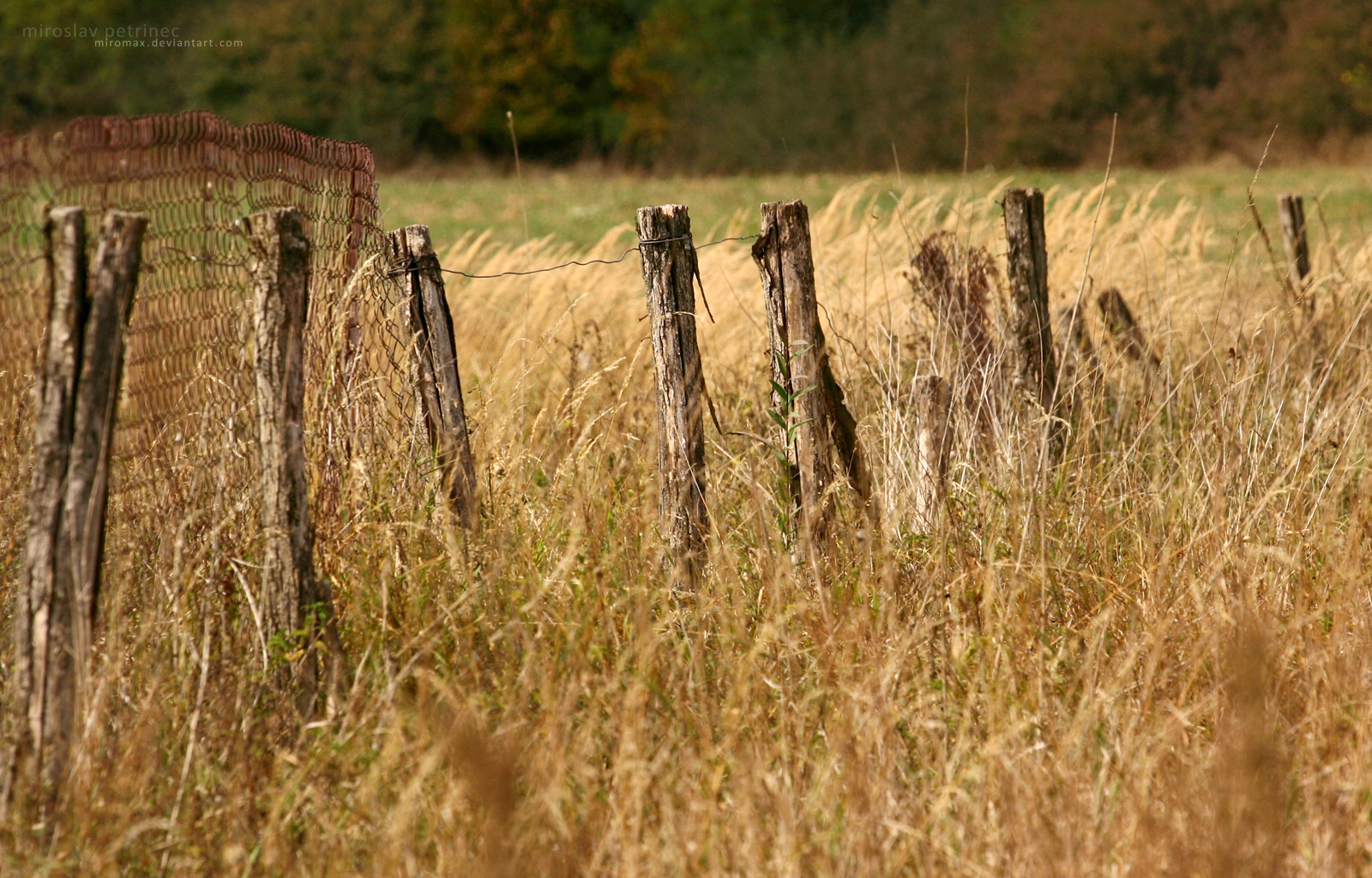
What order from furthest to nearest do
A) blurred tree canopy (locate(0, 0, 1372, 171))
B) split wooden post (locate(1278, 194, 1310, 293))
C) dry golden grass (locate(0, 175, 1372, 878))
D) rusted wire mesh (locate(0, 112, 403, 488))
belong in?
blurred tree canopy (locate(0, 0, 1372, 171)) < split wooden post (locate(1278, 194, 1310, 293)) < rusted wire mesh (locate(0, 112, 403, 488)) < dry golden grass (locate(0, 175, 1372, 878))

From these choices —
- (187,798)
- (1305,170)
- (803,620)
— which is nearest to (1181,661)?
(803,620)

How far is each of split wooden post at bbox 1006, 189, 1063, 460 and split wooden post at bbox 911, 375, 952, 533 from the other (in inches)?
33.7

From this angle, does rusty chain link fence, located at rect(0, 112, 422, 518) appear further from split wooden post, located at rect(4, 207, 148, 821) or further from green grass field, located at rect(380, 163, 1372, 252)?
green grass field, located at rect(380, 163, 1372, 252)

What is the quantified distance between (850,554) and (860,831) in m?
1.24

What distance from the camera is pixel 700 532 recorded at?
10.1 ft

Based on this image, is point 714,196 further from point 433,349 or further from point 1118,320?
point 433,349

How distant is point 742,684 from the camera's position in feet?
7.20

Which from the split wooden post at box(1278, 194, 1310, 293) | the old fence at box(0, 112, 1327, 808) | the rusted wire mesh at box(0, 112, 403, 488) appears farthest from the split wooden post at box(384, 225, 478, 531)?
the split wooden post at box(1278, 194, 1310, 293)

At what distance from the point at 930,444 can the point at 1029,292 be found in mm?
1059

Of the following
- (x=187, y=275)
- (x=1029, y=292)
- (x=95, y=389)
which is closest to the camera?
(x=95, y=389)

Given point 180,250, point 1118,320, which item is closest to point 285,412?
point 180,250

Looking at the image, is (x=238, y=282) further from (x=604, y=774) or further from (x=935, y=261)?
(x=935, y=261)

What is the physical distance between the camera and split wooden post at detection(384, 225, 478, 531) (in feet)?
10.5

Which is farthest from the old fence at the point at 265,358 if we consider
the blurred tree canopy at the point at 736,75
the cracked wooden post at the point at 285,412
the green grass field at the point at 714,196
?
the blurred tree canopy at the point at 736,75
